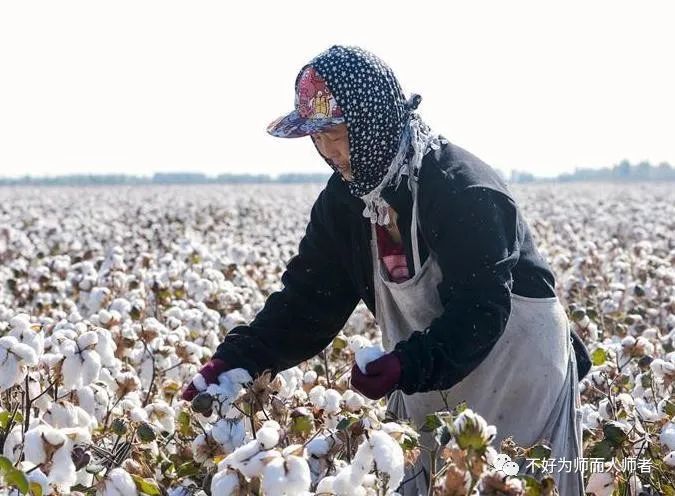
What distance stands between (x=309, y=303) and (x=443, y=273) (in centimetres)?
59

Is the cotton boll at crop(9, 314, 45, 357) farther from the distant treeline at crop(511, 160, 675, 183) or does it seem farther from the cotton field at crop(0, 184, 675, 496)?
the distant treeline at crop(511, 160, 675, 183)

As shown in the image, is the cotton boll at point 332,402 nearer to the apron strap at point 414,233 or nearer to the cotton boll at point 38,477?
the apron strap at point 414,233

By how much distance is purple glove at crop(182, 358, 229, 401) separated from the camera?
2559 mm

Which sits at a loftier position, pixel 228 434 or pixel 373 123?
pixel 373 123

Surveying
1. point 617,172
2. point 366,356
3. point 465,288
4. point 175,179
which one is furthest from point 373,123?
point 617,172

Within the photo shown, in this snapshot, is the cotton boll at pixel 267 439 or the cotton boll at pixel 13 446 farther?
the cotton boll at pixel 13 446

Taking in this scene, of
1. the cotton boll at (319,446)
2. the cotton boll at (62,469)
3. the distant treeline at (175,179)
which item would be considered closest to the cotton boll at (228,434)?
the cotton boll at (319,446)

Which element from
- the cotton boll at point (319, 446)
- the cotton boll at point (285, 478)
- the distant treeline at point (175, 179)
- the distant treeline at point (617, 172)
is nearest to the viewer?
the cotton boll at point (285, 478)

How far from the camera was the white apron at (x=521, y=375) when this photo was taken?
2545 millimetres

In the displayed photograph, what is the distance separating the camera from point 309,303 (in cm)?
290

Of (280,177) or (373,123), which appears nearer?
(373,123)

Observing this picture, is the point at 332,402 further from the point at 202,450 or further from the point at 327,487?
the point at 327,487

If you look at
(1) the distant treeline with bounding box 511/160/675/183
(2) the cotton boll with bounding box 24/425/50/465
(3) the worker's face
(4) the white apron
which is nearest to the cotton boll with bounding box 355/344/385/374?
(4) the white apron

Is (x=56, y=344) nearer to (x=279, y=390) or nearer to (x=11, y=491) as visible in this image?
(x=279, y=390)
